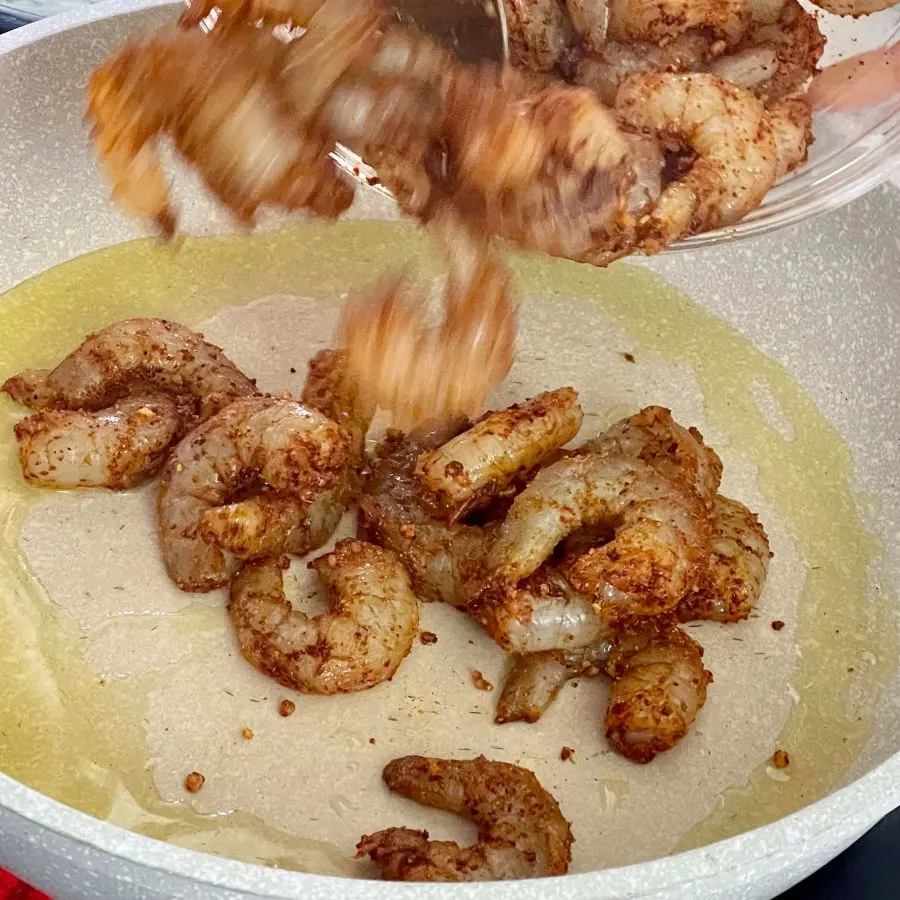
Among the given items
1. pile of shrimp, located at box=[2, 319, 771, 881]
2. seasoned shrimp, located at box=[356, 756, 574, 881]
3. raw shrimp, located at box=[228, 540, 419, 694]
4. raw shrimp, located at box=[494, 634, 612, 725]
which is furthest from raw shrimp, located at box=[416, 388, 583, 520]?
seasoned shrimp, located at box=[356, 756, 574, 881]

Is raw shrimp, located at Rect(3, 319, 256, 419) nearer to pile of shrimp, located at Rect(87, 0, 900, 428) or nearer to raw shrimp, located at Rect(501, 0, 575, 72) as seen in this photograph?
pile of shrimp, located at Rect(87, 0, 900, 428)

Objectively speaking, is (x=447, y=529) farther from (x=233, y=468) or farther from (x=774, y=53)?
(x=774, y=53)

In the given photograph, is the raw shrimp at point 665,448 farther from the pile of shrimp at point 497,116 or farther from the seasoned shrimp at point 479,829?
the seasoned shrimp at point 479,829

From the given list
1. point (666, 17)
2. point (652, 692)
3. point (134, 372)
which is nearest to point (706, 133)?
point (666, 17)

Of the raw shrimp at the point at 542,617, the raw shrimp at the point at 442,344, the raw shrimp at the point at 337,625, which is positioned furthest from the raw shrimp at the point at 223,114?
the raw shrimp at the point at 542,617

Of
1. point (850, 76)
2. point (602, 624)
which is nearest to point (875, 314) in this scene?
point (850, 76)

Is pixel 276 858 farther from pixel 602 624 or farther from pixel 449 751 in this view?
pixel 602 624
